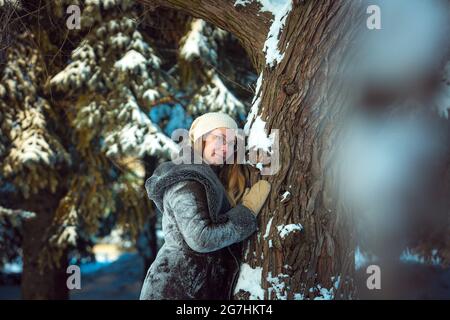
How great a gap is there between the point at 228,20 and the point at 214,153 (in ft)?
3.04

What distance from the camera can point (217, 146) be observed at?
2812 millimetres

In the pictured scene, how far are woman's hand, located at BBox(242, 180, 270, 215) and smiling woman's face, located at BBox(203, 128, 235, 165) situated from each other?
0.84 feet

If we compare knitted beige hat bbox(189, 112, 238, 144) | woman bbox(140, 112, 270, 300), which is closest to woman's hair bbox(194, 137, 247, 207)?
woman bbox(140, 112, 270, 300)

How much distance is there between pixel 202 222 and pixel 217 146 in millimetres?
499

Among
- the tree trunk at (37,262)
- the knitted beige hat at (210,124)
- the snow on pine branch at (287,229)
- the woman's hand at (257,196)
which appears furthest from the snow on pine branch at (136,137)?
the snow on pine branch at (287,229)

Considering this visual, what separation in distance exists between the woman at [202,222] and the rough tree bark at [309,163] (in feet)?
0.46

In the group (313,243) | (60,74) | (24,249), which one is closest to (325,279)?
(313,243)

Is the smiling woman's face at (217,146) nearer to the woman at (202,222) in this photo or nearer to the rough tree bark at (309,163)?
the woman at (202,222)

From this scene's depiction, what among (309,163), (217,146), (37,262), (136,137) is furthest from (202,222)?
(37,262)

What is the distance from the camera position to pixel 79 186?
805 cm

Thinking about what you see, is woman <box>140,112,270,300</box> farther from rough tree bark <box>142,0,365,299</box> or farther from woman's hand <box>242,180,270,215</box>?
rough tree bark <box>142,0,365,299</box>

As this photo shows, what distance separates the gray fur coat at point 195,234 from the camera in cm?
254
